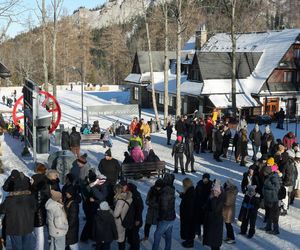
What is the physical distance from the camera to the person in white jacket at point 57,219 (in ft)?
24.0

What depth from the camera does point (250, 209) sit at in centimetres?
955

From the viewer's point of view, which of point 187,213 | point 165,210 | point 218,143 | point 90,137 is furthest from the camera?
point 90,137

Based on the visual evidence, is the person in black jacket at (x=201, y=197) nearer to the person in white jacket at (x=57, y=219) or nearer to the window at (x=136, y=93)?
the person in white jacket at (x=57, y=219)

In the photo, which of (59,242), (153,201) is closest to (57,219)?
(59,242)

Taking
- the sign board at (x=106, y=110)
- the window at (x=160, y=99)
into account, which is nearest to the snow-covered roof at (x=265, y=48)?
the window at (x=160, y=99)

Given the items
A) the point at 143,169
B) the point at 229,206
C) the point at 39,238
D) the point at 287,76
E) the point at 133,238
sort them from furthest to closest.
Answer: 1. the point at 287,76
2. the point at 143,169
3. the point at 229,206
4. the point at 133,238
5. the point at 39,238

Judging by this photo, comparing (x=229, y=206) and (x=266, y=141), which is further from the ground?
(x=266, y=141)

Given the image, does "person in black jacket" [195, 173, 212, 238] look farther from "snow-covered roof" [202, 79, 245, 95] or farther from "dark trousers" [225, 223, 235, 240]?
"snow-covered roof" [202, 79, 245, 95]

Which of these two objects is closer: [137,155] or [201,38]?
[137,155]

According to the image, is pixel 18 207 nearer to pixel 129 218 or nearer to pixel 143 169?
pixel 129 218

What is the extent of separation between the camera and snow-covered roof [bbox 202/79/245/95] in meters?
33.8

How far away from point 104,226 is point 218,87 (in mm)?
27997

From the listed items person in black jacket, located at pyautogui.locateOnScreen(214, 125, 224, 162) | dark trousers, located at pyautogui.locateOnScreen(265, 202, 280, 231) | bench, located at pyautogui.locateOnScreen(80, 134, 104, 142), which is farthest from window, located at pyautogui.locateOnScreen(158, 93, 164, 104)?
dark trousers, located at pyautogui.locateOnScreen(265, 202, 280, 231)

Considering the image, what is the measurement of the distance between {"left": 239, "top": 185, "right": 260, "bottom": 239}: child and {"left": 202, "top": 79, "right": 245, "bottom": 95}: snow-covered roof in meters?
24.1
